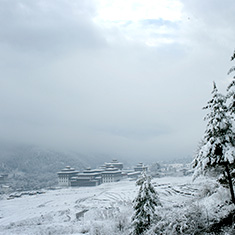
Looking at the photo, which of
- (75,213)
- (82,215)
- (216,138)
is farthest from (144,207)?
(75,213)

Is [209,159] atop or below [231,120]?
below

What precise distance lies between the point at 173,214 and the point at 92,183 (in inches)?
4087

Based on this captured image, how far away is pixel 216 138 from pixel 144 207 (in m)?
8.88

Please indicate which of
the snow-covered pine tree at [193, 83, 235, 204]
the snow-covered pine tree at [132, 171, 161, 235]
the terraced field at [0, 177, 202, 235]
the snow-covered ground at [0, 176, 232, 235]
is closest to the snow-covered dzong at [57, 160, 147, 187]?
the terraced field at [0, 177, 202, 235]

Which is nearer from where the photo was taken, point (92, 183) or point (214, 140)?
point (214, 140)

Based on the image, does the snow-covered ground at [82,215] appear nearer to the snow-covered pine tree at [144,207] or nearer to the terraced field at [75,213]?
the terraced field at [75,213]

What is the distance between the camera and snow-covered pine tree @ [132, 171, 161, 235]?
1691cm

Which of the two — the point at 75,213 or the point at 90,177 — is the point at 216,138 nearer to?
the point at 75,213

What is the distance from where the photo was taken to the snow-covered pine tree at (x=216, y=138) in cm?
1109

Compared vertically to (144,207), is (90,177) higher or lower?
lower

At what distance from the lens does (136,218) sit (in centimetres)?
1741

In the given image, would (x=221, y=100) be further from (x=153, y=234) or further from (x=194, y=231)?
(x=153, y=234)

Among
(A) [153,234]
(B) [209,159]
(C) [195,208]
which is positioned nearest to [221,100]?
(B) [209,159]

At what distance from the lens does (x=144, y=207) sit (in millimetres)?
17125
